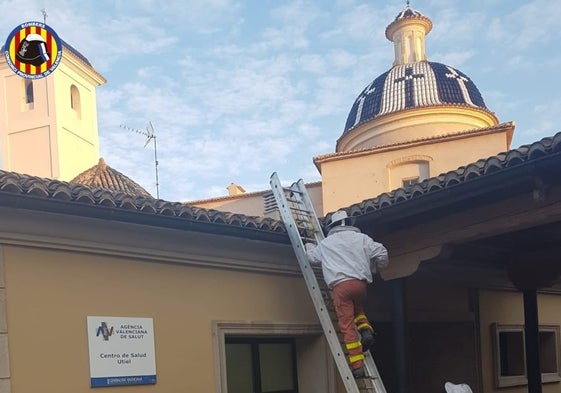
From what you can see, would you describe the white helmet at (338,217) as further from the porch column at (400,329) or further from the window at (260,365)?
the window at (260,365)

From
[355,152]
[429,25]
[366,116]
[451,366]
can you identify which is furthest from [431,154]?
[451,366]

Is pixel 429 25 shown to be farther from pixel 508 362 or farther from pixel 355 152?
pixel 508 362

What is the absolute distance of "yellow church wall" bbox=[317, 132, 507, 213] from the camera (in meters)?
23.2

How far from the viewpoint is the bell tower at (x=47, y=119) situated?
2830cm

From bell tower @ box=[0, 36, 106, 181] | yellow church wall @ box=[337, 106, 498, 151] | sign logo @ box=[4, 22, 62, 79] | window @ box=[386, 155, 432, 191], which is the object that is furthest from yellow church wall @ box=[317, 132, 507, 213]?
bell tower @ box=[0, 36, 106, 181]

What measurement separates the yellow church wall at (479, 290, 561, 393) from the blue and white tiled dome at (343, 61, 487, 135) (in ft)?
49.4

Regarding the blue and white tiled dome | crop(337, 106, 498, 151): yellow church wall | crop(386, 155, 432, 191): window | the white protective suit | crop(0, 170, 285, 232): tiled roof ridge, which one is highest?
the blue and white tiled dome

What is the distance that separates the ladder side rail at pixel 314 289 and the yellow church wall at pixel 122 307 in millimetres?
612

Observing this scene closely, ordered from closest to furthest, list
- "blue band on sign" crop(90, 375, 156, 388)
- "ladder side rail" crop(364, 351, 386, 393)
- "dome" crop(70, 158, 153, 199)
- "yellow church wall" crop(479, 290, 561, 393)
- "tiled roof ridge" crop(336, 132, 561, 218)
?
"tiled roof ridge" crop(336, 132, 561, 218) < "blue band on sign" crop(90, 375, 156, 388) < "ladder side rail" crop(364, 351, 386, 393) < "yellow church wall" crop(479, 290, 561, 393) < "dome" crop(70, 158, 153, 199)

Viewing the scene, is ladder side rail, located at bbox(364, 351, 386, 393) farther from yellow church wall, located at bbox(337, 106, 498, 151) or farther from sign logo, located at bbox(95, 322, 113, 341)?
yellow church wall, located at bbox(337, 106, 498, 151)

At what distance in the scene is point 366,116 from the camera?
27562 mm

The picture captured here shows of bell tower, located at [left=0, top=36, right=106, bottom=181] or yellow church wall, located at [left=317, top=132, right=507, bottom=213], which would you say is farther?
bell tower, located at [left=0, top=36, right=106, bottom=181]

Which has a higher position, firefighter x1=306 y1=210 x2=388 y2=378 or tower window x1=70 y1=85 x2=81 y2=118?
tower window x1=70 y1=85 x2=81 y2=118

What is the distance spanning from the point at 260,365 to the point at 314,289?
1.36 meters
